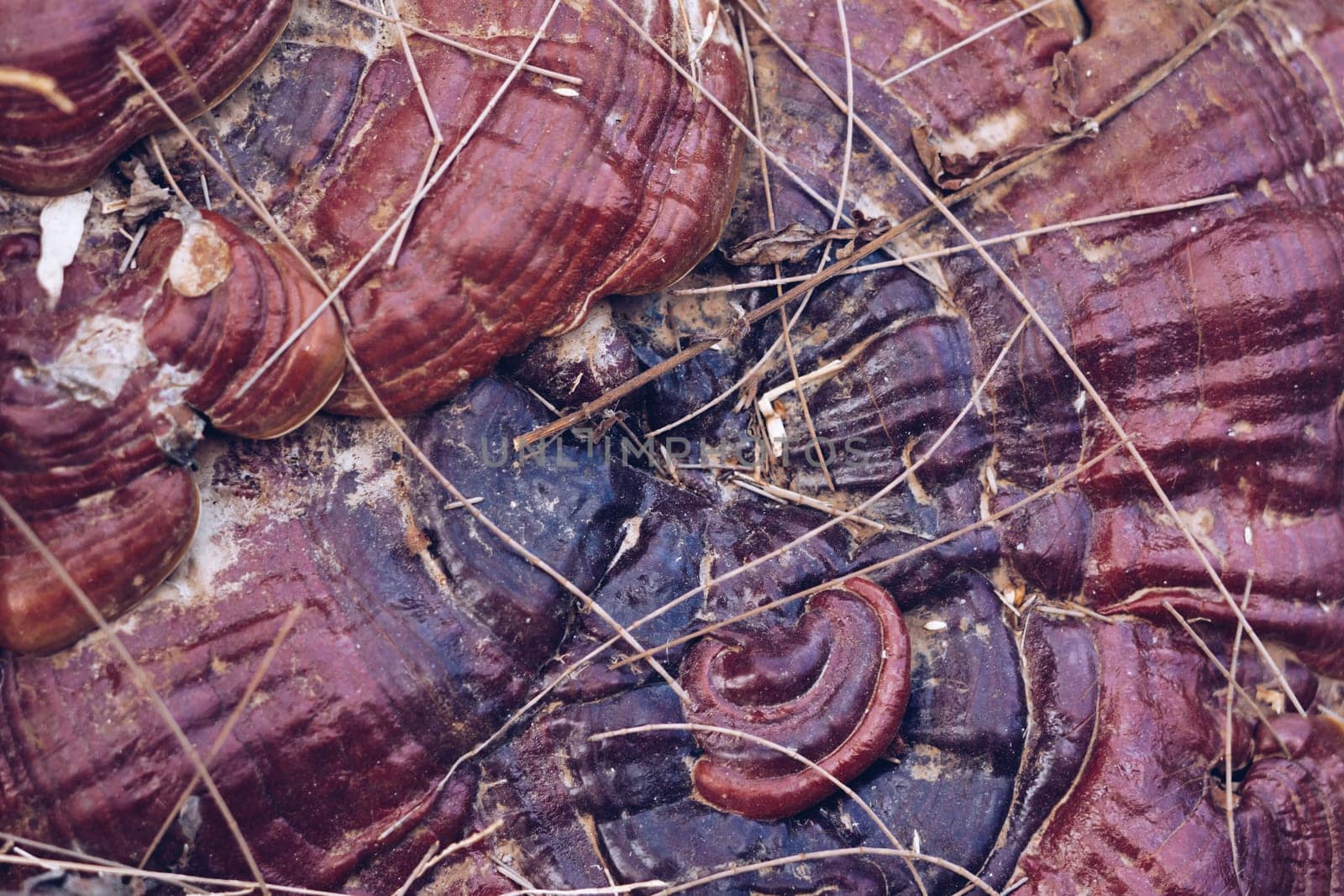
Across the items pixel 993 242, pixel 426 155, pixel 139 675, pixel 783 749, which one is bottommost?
pixel 783 749

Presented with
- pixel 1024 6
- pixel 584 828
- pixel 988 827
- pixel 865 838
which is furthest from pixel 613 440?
pixel 1024 6

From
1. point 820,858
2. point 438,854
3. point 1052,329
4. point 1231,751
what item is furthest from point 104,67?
point 1231,751

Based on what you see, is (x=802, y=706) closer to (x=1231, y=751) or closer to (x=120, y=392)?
(x=1231, y=751)

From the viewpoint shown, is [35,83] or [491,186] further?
[491,186]

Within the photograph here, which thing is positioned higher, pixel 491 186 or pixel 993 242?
pixel 491 186

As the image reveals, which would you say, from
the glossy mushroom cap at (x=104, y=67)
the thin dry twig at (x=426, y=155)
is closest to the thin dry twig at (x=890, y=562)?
the thin dry twig at (x=426, y=155)

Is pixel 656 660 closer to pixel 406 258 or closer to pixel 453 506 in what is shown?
pixel 453 506
